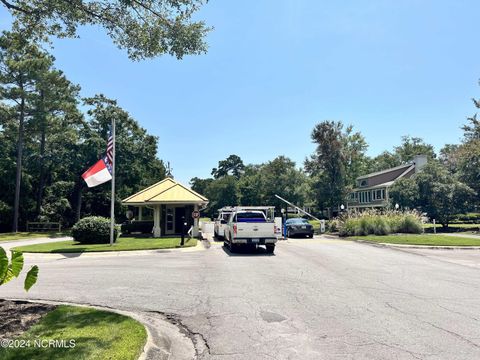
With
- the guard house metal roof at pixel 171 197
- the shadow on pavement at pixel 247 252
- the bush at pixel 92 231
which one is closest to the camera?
the shadow on pavement at pixel 247 252

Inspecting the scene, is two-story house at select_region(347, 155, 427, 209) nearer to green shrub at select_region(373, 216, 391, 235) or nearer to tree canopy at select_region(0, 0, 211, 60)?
green shrub at select_region(373, 216, 391, 235)

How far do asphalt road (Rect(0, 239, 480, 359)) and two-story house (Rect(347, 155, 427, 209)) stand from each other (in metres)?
40.4

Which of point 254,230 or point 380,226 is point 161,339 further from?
point 380,226

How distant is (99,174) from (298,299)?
14497mm

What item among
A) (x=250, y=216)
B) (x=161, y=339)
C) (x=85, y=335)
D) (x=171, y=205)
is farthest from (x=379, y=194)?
(x=85, y=335)

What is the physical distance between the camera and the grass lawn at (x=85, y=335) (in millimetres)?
4848

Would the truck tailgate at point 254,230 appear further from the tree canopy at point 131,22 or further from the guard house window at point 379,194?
the guard house window at point 379,194

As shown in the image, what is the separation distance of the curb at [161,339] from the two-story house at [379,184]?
47.8 meters

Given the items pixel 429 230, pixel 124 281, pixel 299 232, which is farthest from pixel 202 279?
pixel 429 230

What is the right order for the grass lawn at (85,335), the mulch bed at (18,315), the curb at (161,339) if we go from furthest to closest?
the mulch bed at (18,315) → the curb at (161,339) → the grass lawn at (85,335)

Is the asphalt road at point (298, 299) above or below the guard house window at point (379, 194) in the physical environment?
below

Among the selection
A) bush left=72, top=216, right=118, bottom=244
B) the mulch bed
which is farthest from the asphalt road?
bush left=72, top=216, right=118, bottom=244

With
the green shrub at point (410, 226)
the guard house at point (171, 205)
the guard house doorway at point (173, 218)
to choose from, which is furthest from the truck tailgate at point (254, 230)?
the green shrub at point (410, 226)

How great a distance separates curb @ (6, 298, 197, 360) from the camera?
5289 millimetres
